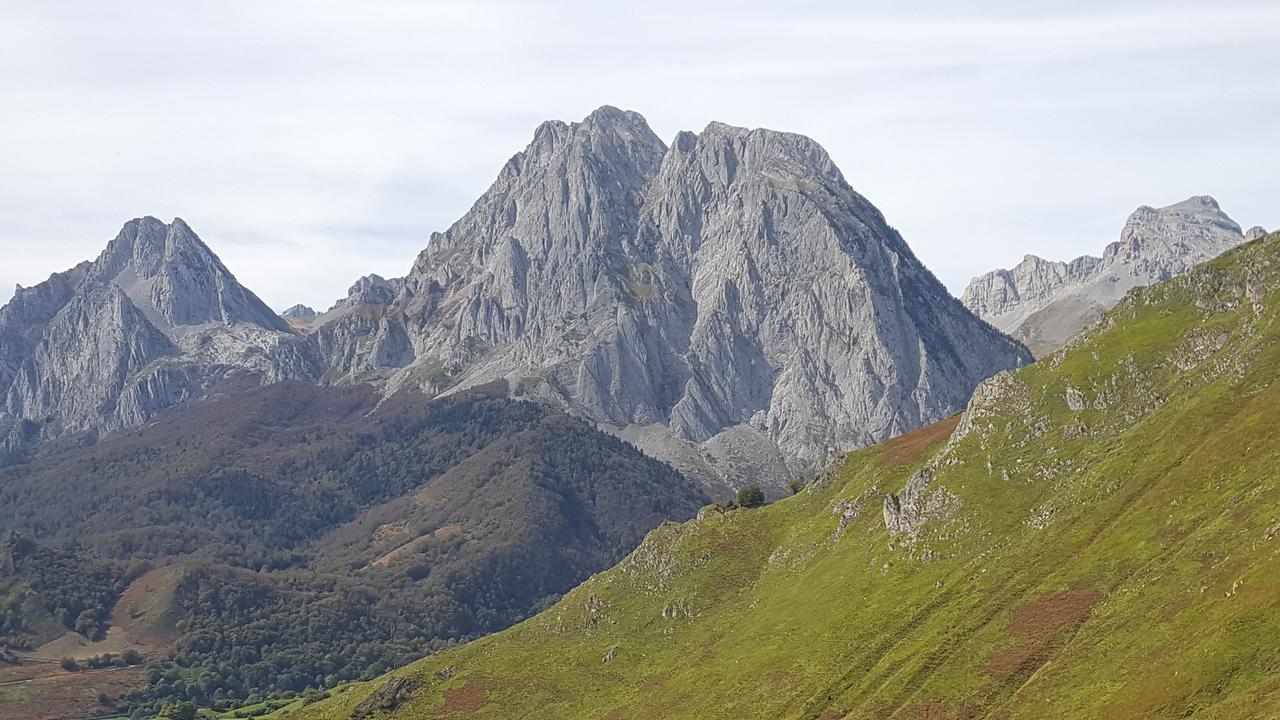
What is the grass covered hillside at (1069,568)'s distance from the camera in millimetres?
115250

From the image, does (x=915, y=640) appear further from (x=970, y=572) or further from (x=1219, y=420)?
(x=1219, y=420)

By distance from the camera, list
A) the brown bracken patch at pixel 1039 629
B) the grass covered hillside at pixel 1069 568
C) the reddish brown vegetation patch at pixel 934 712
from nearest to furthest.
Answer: the grass covered hillside at pixel 1069 568, the reddish brown vegetation patch at pixel 934 712, the brown bracken patch at pixel 1039 629

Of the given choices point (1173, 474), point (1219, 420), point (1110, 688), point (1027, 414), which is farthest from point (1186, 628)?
point (1027, 414)

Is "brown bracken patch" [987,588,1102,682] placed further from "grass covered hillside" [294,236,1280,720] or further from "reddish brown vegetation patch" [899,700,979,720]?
"reddish brown vegetation patch" [899,700,979,720]

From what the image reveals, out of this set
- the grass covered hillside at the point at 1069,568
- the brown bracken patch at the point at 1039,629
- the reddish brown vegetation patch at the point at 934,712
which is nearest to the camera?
the grass covered hillside at the point at 1069,568

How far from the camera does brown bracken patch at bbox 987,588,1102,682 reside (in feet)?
431

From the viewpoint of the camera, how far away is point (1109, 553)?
462 feet

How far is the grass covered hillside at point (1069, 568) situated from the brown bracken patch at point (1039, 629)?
10.6 inches

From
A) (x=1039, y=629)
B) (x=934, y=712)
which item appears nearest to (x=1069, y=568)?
(x=1039, y=629)

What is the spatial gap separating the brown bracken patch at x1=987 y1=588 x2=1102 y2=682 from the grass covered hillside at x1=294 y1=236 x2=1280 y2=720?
27 cm

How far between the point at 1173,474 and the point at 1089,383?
3619cm

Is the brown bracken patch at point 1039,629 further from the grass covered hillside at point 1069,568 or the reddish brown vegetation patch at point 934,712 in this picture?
the reddish brown vegetation patch at point 934,712

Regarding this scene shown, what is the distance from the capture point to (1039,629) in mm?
135625

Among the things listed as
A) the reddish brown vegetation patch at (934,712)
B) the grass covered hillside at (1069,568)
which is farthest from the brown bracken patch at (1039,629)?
Result: the reddish brown vegetation patch at (934,712)
